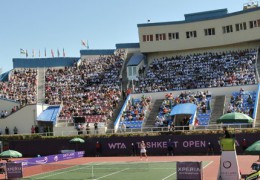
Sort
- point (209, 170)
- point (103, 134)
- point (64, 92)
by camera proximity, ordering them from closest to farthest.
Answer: point (209, 170), point (103, 134), point (64, 92)

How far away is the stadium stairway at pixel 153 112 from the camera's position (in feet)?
148

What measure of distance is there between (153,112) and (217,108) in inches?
276

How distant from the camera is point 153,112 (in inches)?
1860

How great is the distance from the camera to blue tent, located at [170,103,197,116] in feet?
142

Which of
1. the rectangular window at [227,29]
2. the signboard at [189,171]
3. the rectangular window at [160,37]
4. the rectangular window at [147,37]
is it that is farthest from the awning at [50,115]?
the signboard at [189,171]

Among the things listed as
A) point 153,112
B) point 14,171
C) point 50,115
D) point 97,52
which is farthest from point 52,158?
point 97,52

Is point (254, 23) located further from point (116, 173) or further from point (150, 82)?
point (116, 173)

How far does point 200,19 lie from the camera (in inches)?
2362

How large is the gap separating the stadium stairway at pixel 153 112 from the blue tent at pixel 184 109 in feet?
8.26

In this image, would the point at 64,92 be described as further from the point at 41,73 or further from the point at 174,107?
the point at 174,107

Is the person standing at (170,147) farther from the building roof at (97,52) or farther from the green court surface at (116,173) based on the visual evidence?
the building roof at (97,52)

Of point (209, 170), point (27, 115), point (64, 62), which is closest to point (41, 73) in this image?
point (64, 62)

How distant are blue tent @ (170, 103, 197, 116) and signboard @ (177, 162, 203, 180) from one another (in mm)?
22977

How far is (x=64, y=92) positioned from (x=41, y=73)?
413 inches
